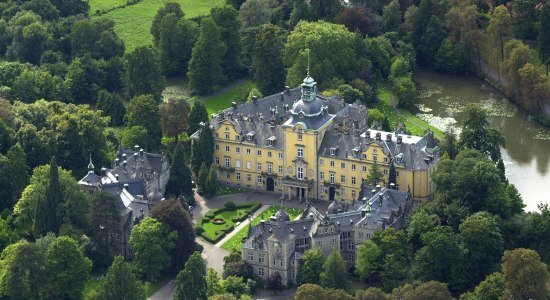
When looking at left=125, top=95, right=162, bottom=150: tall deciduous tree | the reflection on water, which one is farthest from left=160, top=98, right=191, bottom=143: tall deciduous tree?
the reflection on water

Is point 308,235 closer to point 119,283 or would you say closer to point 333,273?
point 333,273

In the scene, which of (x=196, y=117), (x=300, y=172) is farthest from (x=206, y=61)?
(x=300, y=172)

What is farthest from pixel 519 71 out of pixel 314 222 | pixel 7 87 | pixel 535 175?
pixel 7 87

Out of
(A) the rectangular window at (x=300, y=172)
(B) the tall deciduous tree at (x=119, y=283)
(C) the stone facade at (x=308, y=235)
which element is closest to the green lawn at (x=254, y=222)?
(A) the rectangular window at (x=300, y=172)

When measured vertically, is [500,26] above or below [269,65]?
above

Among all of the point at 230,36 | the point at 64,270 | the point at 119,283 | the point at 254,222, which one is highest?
the point at 230,36

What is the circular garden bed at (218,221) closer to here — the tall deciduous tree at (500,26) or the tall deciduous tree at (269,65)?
the tall deciduous tree at (269,65)

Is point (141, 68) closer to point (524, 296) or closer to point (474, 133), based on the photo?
point (474, 133)

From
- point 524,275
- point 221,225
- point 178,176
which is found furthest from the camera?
point 178,176
